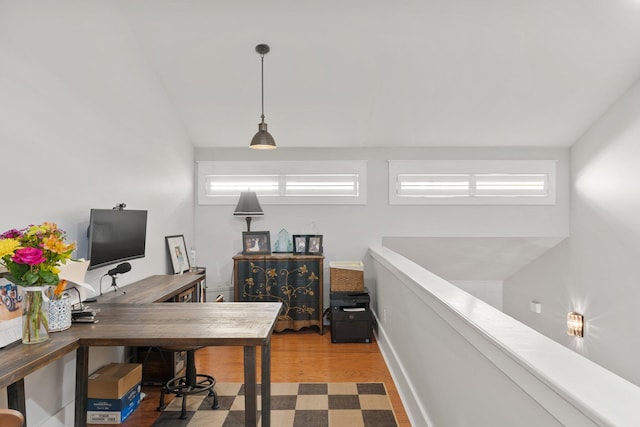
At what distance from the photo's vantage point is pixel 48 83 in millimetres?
2438

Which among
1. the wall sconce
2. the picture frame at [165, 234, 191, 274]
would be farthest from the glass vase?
the wall sconce

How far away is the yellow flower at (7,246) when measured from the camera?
1.68m

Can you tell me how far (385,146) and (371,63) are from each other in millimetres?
1377

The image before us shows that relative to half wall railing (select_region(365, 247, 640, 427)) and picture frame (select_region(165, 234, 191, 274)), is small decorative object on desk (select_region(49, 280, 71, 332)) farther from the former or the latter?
picture frame (select_region(165, 234, 191, 274))

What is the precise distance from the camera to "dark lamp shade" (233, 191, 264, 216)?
189 inches

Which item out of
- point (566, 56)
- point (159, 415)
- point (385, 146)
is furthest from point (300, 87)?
point (159, 415)

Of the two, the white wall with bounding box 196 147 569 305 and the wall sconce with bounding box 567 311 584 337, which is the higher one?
the white wall with bounding box 196 147 569 305

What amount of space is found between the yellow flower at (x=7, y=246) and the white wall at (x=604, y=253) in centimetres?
468

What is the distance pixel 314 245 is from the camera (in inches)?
189

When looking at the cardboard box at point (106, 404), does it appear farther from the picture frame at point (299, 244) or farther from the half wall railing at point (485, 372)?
the picture frame at point (299, 244)

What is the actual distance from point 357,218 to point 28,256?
3.72 meters

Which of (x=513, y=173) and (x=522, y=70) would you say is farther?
(x=513, y=173)

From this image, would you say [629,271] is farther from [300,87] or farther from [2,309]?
[2,309]

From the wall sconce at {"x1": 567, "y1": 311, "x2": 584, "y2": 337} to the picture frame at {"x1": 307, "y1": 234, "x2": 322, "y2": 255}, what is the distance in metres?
2.94
